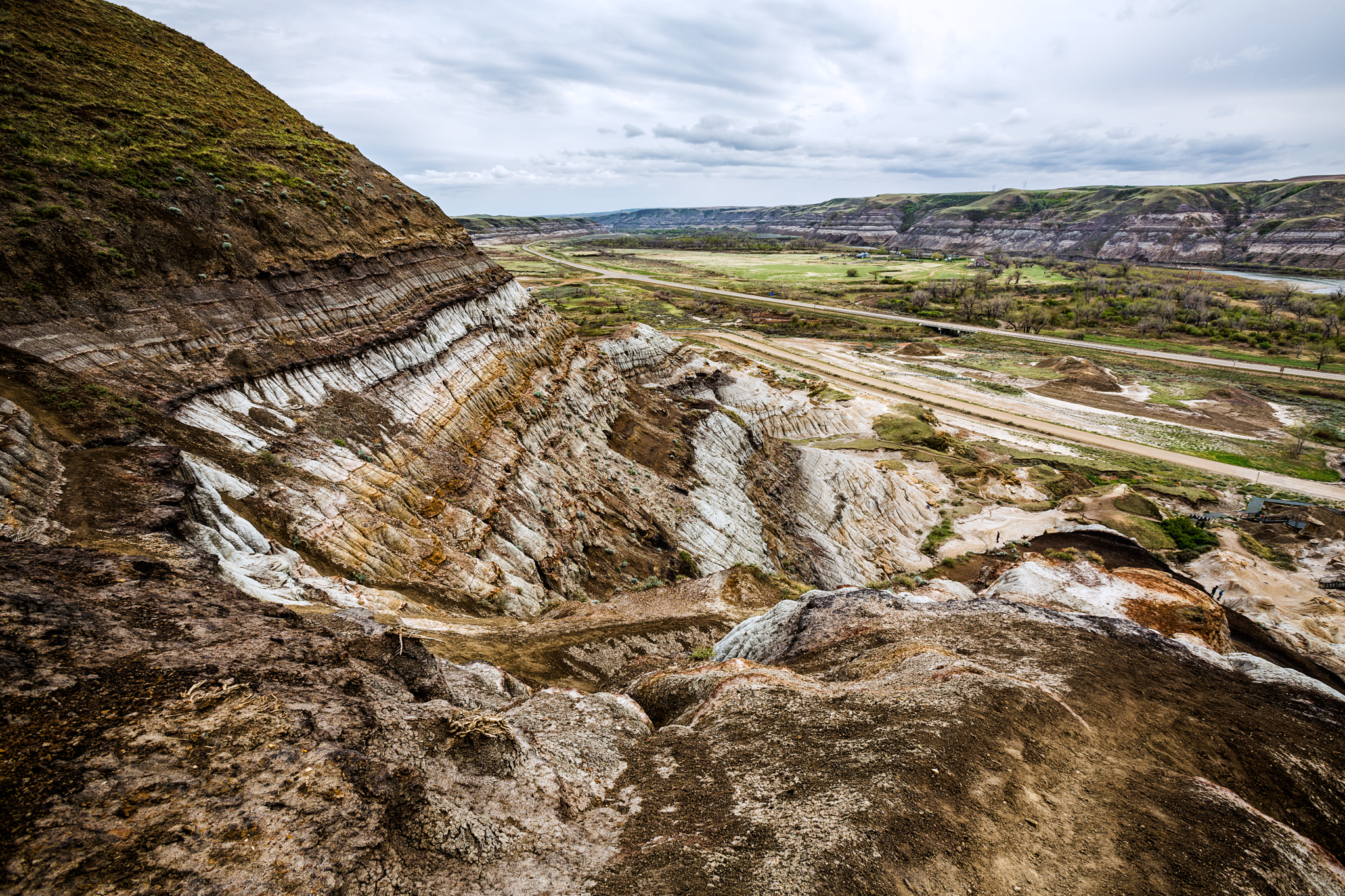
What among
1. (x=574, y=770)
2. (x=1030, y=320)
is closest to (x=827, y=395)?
(x=574, y=770)

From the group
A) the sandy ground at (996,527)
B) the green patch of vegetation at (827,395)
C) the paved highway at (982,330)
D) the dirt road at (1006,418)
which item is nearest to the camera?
the sandy ground at (996,527)

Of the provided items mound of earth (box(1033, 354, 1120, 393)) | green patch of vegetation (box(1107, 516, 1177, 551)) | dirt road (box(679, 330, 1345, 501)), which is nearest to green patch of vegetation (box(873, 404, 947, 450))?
dirt road (box(679, 330, 1345, 501))

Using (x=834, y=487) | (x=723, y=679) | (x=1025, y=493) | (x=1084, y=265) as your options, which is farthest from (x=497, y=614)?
(x=1084, y=265)

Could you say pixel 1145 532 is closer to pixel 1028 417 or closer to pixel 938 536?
pixel 938 536

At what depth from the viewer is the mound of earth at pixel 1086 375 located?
75.0 meters

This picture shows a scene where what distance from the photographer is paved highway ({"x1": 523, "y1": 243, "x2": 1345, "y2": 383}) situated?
268 ft

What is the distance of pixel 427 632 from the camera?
48.1 feet

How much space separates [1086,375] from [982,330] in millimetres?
34887

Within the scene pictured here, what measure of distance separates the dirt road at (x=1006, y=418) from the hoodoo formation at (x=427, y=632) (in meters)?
28.9

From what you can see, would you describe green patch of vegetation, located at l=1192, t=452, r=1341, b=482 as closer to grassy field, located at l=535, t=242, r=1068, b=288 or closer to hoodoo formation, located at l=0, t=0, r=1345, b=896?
hoodoo formation, located at l=0, t=0, r=1345, b=896

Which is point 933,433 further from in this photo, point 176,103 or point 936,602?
point 176,103

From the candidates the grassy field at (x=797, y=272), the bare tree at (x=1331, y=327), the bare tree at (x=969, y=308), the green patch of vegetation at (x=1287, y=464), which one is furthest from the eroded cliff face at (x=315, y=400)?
the grassy field at (x=797, y=272)

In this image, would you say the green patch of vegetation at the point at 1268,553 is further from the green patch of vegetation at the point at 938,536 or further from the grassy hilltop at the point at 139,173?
the grassy hilltop at the point at 139,173

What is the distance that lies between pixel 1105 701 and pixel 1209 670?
521 centimetres
